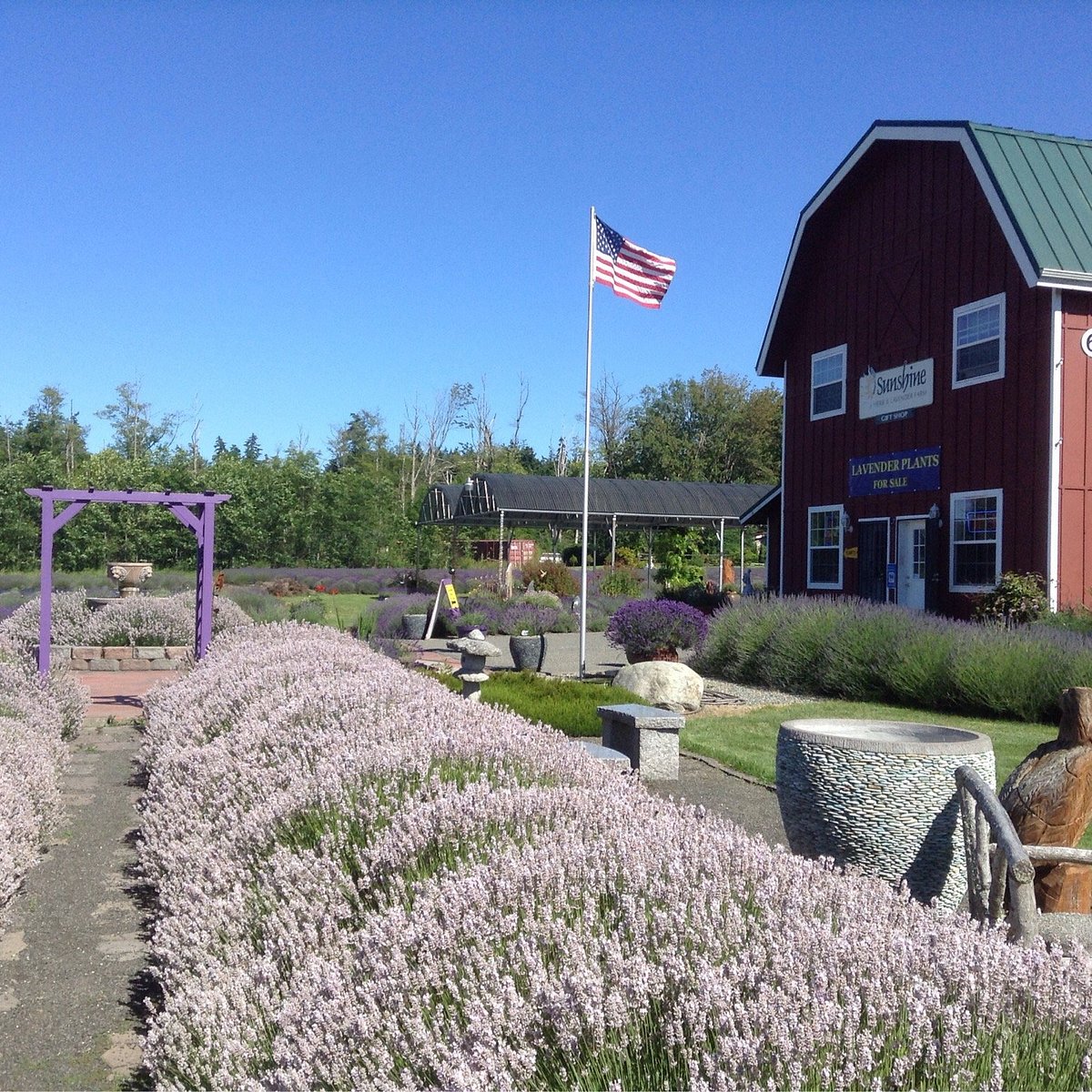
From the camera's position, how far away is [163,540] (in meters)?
35.0

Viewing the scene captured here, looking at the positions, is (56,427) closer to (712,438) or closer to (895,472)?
(712,438)

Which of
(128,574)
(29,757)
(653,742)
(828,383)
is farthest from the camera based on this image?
(128,574)

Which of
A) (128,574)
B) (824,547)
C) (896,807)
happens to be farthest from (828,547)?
(896,807)

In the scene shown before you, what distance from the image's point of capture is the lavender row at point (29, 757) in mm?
5102

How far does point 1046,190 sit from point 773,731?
1035cm

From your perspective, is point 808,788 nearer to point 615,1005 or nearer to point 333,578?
point 615,1005

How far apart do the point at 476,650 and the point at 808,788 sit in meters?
5.18

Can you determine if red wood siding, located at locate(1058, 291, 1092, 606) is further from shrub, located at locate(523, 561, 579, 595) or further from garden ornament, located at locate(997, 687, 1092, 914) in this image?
shrub, located at locate(523, 561, 579, 595)

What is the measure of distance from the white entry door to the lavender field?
47.8ft

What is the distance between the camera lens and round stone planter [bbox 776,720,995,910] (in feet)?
13.8

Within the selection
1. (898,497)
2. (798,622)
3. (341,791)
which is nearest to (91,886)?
(341,791)

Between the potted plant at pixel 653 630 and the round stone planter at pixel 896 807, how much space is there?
37.3ft

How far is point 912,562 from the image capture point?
Answer: 18047 millimetres

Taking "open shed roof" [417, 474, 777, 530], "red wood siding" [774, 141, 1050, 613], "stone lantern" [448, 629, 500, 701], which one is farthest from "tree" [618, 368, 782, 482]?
"stone lantern" [448, 629, 500, 701]
